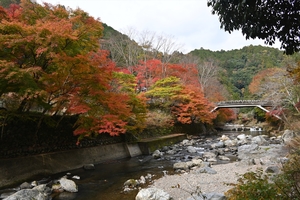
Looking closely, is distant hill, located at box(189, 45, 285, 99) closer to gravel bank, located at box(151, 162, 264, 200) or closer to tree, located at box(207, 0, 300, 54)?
gravel bank, located at box(151, 162, 264, 200)

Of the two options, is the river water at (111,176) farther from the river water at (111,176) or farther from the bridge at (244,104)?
the bridge at (244,104)

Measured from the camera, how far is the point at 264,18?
462 cm

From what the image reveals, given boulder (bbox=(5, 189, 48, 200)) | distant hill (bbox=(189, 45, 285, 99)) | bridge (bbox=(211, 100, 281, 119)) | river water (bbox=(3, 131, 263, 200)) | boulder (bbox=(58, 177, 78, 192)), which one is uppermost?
distant hill (bbox=(189, 45, 285, 99))

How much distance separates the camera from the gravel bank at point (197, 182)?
6.67 m

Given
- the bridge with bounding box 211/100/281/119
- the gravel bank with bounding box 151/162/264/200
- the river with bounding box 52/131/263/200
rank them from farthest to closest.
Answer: the bridge with bounding box 211/100/281/119 → the river with bounding box 52/131/263/200 → the gravel bank with bounding box 151/162/264/200

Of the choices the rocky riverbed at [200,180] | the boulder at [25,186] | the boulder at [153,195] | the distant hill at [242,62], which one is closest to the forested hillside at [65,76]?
the boulder at [25,186]

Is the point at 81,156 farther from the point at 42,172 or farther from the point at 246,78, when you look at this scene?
the point at 246,78

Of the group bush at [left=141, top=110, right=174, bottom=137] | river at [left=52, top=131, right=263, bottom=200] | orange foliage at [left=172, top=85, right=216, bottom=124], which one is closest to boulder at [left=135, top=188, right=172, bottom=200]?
river at [left=52, top=131, right=263, bottom=200]

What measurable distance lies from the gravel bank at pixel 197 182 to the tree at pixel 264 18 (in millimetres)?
3907

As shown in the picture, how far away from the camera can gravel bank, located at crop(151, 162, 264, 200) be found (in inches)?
262

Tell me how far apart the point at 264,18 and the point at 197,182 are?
5.42 meters

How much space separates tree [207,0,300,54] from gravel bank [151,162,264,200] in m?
3.91

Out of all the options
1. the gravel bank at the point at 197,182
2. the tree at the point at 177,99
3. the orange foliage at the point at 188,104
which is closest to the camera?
the gravel bank at the point at 197,182

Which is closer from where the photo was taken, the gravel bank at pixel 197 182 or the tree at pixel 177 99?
the gravel bank at pixel 197 182
